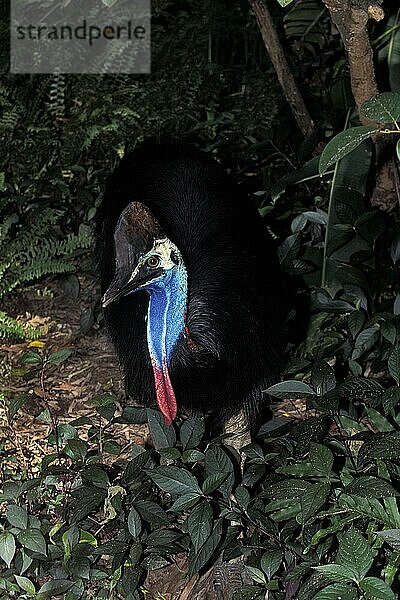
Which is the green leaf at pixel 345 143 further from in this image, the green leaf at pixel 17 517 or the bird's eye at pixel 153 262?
the green leaf at pixel 17 517

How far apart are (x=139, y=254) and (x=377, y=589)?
751 millimetres

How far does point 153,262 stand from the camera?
6.62 ft

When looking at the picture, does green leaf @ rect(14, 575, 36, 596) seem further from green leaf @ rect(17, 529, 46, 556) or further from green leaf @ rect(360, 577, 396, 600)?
green leaf @ rect(360, 577, 396, 600)

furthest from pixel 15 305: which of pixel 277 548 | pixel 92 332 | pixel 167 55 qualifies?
pixel 277 548

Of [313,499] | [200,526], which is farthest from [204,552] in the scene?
[313,499]

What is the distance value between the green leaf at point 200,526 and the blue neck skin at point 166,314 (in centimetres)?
30

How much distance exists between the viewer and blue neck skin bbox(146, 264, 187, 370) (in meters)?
2.06

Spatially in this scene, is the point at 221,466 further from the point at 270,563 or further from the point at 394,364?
the point at 394,364

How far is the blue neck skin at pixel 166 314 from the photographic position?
81.3 inches

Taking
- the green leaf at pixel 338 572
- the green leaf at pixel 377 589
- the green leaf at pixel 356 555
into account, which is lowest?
the green leaf at pixel 377 589

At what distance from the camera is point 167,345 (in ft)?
6.98

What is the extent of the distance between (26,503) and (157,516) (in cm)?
42

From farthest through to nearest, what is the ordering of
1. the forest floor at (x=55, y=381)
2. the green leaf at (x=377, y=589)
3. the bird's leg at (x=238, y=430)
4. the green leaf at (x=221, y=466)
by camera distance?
the forest floor at (x=55, y=381)
the bird's leg at (x=238, y=430)
the green leaf at (x=221, y=466)
the green leaf at (x=377, y=589)

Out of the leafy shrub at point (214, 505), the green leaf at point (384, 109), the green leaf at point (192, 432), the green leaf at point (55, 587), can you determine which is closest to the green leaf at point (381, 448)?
the leafy shrub at point (214, 505)
